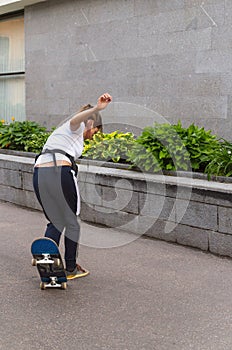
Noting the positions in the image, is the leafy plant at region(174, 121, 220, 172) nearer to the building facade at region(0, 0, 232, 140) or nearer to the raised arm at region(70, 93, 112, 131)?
the building facade at region(0, 0, 232, 140)

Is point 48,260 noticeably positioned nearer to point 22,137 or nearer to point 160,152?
point 160,152

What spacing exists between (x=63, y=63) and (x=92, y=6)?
4.50ft

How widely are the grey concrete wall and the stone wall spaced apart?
7.22ft

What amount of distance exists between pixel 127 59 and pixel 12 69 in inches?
184

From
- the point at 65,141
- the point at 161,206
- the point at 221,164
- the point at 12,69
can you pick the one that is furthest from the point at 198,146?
the point at 12,69

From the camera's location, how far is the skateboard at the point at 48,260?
16.8 feet

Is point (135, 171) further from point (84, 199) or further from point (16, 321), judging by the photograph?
point (16, 321)

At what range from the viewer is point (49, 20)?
12625mm

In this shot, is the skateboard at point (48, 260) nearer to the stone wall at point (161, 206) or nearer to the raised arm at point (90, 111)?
the raised arm at point (90, 111)

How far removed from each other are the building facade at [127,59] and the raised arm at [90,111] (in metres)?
4.19

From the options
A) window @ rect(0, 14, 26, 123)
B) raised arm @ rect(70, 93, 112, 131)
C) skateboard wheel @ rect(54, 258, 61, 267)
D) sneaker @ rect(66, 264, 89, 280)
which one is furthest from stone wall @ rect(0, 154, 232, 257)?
window @ rect(0, 14, 26, 123)

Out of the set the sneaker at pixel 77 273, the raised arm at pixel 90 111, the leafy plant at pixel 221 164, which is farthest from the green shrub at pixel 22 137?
the raised arm at pixel 90 111

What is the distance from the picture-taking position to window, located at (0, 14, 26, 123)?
14039 millimetres

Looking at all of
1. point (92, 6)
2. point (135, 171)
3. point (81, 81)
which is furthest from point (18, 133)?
point (135, 171)
